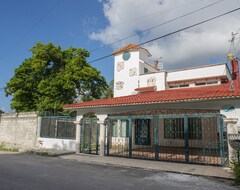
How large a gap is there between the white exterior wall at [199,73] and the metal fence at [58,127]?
1254cm

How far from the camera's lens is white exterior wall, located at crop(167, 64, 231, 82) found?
2062 centimetres

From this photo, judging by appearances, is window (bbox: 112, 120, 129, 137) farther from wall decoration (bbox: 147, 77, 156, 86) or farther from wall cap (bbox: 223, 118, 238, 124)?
wall cap (bbox: 223, 118, 238, 124)

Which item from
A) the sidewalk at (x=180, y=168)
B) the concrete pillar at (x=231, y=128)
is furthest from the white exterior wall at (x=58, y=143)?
the concrete pillar at (x=231, y=128)

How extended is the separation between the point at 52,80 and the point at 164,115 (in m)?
14.7

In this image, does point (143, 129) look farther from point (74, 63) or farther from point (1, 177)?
point (1, 177)

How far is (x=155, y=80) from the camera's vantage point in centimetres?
2370

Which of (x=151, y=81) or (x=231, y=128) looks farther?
(x=151, y=81)

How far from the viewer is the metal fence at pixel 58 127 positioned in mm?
15281

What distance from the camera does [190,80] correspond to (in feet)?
72.1

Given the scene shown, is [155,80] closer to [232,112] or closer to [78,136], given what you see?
[78,136]

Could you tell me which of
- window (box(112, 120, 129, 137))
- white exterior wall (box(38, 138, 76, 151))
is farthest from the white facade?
white exterior wall (box(38, 138, 76, 151))

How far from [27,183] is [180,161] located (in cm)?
711

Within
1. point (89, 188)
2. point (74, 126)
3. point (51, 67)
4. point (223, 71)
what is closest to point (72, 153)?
point (74, 126)

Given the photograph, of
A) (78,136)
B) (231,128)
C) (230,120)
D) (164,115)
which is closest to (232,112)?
(230,120)
